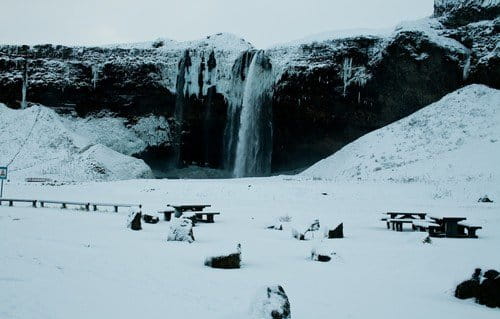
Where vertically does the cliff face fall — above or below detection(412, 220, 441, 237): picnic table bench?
above

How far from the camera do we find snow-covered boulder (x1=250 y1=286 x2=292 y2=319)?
4398mm

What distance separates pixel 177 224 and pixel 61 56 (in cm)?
4090

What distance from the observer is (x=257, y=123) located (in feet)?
134

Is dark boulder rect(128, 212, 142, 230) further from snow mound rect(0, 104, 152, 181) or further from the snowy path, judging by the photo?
snow mound rect(0, 104, 152, 181)

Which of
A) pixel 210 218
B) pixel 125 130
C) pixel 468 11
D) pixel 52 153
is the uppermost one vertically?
pixel 468 11

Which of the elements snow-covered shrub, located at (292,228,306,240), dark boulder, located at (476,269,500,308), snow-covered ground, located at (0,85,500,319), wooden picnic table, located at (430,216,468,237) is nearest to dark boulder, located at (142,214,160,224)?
snow-covered ground, located at (0,85,500,319)

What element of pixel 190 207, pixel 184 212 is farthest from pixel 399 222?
pixel 190 207

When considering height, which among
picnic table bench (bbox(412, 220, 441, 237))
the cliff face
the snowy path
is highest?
the cliff face

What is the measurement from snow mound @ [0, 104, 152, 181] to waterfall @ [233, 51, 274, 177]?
28.7 feet

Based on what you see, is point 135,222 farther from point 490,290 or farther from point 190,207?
point 490,290

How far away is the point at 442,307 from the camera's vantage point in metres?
5.41

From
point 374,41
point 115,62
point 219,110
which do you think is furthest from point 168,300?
point 115,62

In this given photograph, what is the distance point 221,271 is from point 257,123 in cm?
3411

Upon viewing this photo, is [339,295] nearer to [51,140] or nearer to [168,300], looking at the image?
[168,300]
